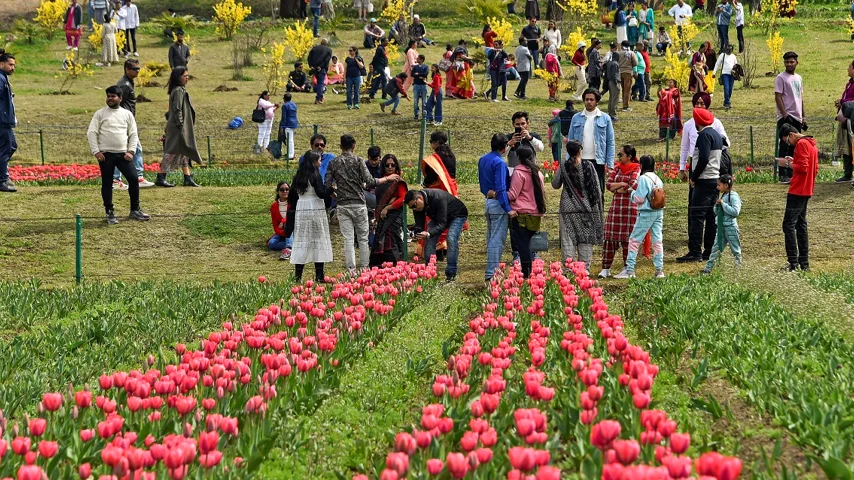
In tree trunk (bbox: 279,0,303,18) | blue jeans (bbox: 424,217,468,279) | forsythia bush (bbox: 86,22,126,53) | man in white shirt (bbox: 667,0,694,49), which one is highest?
tree trunk (bbox: 279,0,303,18)

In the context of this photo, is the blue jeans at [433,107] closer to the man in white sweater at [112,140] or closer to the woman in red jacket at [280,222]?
the woman in red jacket at [280,222]

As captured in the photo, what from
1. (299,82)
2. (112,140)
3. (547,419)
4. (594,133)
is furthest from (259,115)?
(547,419)

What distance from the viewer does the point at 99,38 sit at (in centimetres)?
3738

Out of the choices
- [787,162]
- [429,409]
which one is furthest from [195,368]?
[787,162]

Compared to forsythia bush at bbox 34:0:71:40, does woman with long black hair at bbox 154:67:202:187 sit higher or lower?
lower

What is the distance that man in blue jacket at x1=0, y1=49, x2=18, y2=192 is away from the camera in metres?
18.0

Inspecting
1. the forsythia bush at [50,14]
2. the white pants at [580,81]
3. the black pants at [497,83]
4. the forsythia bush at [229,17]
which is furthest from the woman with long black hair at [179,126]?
the forsythia bush at [50,14]

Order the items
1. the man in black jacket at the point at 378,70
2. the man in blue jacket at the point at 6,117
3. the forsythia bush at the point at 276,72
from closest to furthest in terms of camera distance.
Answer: the man in blue jacket at the point at 6,117
the man in black jacket at the point at 378,70
the forsythia bush at the point at 276,72

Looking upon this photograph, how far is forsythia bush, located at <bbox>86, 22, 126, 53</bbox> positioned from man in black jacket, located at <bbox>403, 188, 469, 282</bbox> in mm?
24828

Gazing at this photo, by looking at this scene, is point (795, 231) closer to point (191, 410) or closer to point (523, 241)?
point (523, 241)

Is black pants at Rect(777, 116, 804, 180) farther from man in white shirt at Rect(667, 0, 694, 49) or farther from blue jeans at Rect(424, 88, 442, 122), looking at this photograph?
man in white shirt at Rect(667, 0, 694, 49)

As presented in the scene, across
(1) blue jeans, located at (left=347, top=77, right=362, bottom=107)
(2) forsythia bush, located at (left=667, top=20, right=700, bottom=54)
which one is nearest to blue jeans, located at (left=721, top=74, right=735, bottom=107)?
(2) forsythia bush, located at (left=667, top=20, right=700, bottom=54)

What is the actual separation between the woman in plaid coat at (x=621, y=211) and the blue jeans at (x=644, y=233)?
0.31 m

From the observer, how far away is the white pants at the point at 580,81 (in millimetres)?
31891
